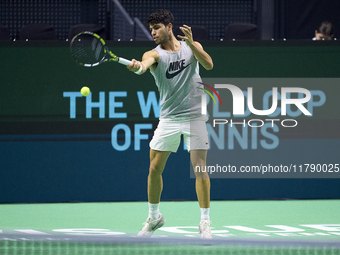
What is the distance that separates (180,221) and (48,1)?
4185 mm

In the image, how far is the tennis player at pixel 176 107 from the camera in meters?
3.81

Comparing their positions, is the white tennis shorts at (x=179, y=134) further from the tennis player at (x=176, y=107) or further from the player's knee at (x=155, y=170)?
the player's knee at (x=155, y=170)

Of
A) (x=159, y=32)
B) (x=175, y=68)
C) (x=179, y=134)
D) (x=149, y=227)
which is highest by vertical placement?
(x=159, y=32)

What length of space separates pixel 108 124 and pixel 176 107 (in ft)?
5.93

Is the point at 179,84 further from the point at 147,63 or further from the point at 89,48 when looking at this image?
the point at 89,48

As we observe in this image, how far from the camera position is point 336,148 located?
5.74 m

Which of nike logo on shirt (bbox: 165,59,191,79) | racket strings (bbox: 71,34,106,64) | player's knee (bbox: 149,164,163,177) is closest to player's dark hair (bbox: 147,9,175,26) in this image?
nike logo on shirt (bbox: 165,59,191,79)

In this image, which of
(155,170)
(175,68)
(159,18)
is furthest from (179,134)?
(159,18)

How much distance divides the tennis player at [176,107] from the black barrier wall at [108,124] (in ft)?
5.45

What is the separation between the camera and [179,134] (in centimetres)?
392

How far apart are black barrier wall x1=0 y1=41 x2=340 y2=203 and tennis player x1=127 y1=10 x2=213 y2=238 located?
1.66m

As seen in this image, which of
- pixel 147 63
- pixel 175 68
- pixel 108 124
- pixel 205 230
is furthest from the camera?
pixel 108 124

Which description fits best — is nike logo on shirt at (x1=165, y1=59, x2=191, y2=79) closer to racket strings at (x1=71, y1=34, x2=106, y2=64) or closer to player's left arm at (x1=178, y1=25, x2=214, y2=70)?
player's left arm at (x1=178, y1=25, x2=214, y2=70)

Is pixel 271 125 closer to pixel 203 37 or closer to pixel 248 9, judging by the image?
pixel 203 37
